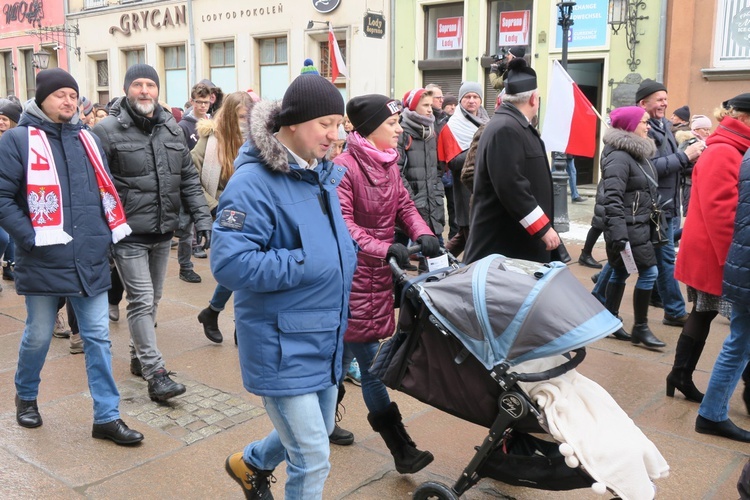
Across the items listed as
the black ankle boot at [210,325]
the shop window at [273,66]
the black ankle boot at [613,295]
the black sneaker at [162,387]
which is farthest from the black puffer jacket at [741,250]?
the shop window at [273,66]

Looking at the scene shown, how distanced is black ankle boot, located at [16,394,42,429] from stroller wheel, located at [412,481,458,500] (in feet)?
7.82

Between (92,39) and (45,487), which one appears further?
(92,39)

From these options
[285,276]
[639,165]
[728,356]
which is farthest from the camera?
[639,165]

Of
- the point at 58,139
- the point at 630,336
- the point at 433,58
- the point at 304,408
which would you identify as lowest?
the point at 630,336

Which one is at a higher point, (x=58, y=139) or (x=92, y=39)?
(x=92, y=39)

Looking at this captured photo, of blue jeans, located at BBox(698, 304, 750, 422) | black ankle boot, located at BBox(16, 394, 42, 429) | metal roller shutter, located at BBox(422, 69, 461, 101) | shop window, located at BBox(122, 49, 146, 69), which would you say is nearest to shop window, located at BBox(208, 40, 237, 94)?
shop window, located at BBox(122, 49, 146, 69)

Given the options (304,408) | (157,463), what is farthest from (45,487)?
(304,408)

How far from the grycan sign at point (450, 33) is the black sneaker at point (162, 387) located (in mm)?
14829

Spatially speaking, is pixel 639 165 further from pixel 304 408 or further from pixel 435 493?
pixel 304 408

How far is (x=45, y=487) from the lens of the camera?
3557 mm

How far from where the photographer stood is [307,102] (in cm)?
275

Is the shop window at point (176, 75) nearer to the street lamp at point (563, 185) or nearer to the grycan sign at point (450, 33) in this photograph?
the grycan sign at point (450, 33)

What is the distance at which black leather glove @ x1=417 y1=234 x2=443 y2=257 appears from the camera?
338 centimetres

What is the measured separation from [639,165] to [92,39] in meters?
26.0
